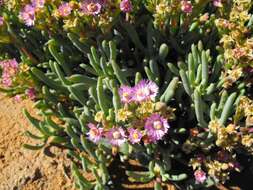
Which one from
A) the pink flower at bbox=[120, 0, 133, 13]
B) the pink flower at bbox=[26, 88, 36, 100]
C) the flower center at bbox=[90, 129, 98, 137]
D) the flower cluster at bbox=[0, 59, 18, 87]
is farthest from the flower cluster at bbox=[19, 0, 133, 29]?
the flower center at bbox=[90, 129, 98, 137]

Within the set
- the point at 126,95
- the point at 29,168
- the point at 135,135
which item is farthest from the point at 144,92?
the point at 29,168

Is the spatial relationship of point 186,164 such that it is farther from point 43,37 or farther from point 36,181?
point 43,37

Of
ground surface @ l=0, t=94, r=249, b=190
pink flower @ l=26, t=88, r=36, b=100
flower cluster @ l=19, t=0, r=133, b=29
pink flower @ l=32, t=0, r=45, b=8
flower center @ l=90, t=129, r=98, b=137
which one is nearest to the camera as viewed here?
flower center @ l=90, t=129, r=98, b=137

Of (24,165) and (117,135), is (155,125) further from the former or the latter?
(24,165)

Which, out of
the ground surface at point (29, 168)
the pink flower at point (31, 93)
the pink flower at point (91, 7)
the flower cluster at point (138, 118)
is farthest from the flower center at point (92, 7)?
the ground surface at point (29, 168)

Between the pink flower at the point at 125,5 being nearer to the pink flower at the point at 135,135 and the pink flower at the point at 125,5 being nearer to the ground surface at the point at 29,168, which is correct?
the pink flower at the point at 135,135

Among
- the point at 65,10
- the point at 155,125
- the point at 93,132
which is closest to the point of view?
the point at 155,125

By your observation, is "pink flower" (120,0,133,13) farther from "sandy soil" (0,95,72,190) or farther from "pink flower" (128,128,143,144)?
"sandy soil" (0,95,72,190)
